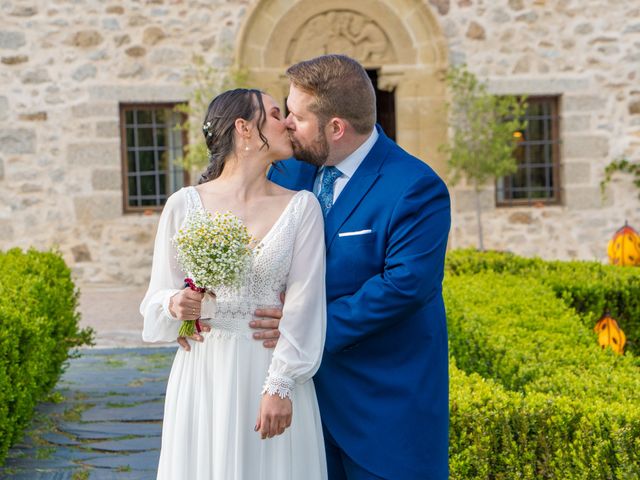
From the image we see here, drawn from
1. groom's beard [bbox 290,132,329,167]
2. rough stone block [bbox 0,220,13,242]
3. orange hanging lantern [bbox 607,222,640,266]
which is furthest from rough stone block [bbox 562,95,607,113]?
groom's beard [bbox 290,132,329,167]

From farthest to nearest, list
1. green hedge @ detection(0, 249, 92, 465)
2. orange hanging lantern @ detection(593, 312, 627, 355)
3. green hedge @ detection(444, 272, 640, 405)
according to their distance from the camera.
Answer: orange hanging lantern @ detection(593, 312, 627, 355) → green hedge @ detection(0, 249, 92, 465) → green hedge @ detection(444, 272, 640, 405)

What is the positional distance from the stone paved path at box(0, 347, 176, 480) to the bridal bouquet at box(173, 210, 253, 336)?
2.20 meters

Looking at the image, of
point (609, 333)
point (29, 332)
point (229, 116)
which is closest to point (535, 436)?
point (229, 116)

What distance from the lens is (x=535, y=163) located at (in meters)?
11.9

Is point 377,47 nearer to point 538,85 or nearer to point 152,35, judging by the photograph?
point 538,85

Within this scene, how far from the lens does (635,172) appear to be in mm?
11539

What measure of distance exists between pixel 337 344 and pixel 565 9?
9855mm

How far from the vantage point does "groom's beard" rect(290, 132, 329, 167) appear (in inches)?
109

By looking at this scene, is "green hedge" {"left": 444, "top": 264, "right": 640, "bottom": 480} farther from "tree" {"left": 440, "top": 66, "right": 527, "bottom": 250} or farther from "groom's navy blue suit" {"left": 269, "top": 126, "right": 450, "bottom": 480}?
"tree" {"left": 440, "top": 66, "right": 527, "bottom": 250}

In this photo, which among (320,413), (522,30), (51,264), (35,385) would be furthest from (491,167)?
(320,413)

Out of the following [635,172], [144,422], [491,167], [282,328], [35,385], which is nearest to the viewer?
[282,328]

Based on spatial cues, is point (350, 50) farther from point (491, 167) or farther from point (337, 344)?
point (337, 344)

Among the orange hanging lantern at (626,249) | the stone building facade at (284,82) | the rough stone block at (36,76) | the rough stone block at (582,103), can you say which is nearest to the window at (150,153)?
the stone building facade at (284,82)

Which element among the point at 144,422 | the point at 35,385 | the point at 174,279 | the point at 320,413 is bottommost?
the point at 144,422
